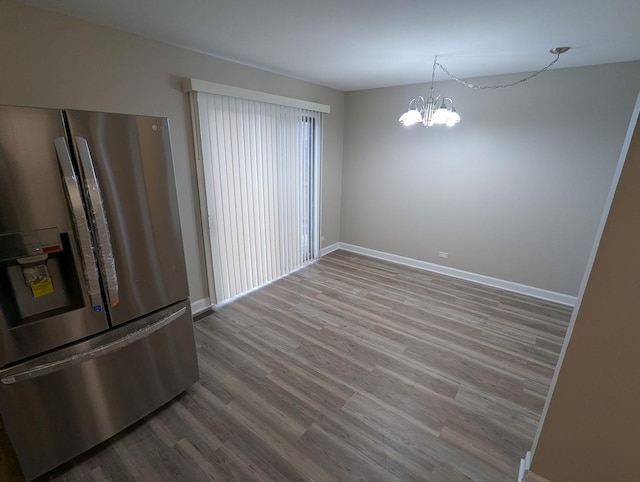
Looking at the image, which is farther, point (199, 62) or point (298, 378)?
point (199, 62)

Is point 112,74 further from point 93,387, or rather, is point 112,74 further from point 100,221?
point 93,387

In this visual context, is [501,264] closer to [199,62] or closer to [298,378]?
[298,378]

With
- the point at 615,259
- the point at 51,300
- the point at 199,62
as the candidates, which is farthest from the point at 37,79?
the point at 615,259

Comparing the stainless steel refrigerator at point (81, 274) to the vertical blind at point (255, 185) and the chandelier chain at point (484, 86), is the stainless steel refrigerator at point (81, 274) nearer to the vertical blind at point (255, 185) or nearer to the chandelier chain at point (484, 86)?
the vertical blind at point (255, 185)

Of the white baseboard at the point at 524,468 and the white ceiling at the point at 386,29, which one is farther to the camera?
the white ceiling at the point at 386,29

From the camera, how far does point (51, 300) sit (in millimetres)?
1479

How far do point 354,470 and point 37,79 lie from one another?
313cm

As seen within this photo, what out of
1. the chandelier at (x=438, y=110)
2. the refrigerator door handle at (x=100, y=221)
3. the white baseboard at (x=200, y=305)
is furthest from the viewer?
the white baseboard at (x=200, y=305)

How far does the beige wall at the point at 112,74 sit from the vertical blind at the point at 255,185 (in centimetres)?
19

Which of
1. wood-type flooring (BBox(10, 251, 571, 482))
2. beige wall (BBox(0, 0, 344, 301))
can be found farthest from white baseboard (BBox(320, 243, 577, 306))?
beige wall (BBox(0, 0, 344, 301))

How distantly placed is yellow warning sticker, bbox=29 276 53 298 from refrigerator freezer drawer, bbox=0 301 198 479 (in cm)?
31

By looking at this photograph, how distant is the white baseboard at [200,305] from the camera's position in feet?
10.1

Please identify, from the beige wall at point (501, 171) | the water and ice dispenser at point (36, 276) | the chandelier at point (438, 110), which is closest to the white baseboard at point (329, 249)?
the beige wall at point (501, 171)

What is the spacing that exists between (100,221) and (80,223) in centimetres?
8
